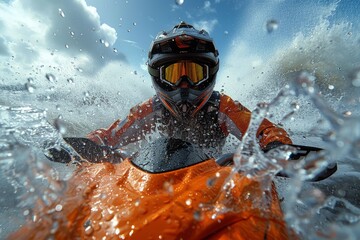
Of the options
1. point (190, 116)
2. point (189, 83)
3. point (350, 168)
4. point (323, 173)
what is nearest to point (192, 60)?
point (189, 83)

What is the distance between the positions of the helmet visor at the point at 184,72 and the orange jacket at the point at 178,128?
0.62 m

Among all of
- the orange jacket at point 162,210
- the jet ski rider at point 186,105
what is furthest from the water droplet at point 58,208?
the jet ski rider at point 186,105

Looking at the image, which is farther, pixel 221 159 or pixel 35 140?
pixel 35 140

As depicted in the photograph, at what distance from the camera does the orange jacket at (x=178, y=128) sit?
430 centimetres

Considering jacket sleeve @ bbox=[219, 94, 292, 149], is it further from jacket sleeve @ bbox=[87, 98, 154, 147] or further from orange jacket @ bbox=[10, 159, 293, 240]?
orange jacket @ bbox=[10, 159, 293, 240]

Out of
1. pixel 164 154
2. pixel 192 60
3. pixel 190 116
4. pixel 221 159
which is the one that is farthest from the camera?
pixel 190 116

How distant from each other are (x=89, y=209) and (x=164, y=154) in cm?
59

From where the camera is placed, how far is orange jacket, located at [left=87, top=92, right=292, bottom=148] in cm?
430

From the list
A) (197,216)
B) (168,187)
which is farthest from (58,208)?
(197,216)

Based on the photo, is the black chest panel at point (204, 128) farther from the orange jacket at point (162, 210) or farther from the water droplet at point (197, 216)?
the water droplet at point (197, 216)

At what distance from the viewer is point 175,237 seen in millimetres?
1083

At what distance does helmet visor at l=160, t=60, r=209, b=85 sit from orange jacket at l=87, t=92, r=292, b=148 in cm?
62

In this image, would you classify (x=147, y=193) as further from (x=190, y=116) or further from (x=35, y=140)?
(x=190, y=116)

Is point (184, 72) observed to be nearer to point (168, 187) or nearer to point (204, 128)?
point (204, 128)
